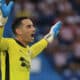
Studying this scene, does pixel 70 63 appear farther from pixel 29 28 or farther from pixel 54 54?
pixel 29 28

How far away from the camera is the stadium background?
6.34m

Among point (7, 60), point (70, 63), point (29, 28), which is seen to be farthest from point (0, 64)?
point (70, 63)

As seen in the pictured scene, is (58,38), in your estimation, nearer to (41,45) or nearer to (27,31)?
(41,45)

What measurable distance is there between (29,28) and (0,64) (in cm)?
41

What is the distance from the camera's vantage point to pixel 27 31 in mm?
4207

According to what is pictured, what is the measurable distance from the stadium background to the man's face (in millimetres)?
1732

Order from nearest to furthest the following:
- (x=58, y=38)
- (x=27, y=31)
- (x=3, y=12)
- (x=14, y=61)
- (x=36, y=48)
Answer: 1. (x=3, y=12)
2. (x=14, y=61)
3. (x=27, y=31)
4. (x=36, y=48)
5. (x=58, y=38)

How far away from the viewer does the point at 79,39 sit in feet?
22.3

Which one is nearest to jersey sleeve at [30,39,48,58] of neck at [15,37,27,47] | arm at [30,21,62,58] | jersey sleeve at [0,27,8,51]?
arm at [30,21,62,58]

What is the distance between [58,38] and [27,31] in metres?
2.59

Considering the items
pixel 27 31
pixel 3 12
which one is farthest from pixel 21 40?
pixel 3 12

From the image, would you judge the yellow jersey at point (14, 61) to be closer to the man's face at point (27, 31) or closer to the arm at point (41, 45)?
the man's face at point (27, 31)

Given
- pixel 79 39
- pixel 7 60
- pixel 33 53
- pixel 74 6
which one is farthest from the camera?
pixel 74 6

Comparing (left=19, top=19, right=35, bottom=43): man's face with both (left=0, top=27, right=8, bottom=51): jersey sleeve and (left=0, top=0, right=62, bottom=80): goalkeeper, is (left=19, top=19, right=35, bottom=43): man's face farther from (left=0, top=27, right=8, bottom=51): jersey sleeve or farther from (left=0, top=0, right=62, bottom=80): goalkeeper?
(left=0, top=27, right=8, bottom=51): jersey sleeve
